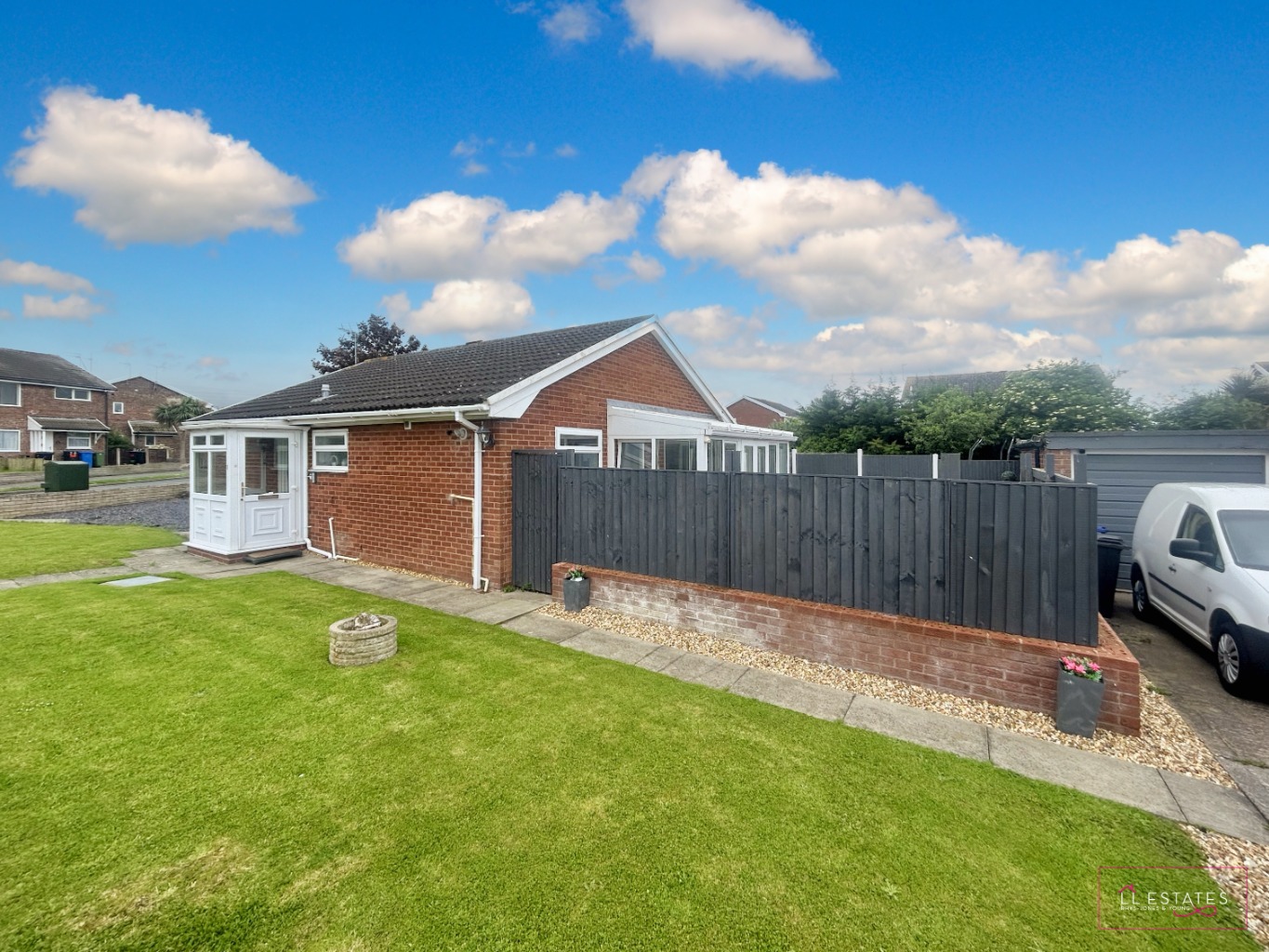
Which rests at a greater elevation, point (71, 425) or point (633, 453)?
point (71, 425)

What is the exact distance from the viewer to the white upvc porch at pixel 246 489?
34.2ft

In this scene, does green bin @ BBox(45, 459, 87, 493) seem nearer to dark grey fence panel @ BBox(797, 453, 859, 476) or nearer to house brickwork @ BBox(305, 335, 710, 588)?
house brickwork @ BBox(305, 335, 710, 588)

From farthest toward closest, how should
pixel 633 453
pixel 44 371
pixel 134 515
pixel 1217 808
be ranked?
pixel 44 371 < pixel 134 515 < pixel 633 453 < pixel 1217 808

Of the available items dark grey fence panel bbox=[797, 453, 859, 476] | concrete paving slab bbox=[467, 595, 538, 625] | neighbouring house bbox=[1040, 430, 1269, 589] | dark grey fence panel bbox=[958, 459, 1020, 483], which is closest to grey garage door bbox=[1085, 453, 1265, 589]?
neighbouring house bbox=[1040, 430, 1269, 589]

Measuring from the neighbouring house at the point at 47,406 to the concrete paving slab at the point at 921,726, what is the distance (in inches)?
1926

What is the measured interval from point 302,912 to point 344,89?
558 inches

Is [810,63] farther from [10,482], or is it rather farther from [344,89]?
[10,482]

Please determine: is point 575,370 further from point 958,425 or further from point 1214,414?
point 1214,414

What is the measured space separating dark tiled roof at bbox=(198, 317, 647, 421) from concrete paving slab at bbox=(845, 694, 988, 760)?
658 centimetres

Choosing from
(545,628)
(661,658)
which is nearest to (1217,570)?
(661,658)

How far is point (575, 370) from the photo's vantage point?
33.1ft

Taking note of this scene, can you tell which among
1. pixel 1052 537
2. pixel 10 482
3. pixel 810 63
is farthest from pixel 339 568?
pixel 10 482

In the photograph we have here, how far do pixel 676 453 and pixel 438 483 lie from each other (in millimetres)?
4992

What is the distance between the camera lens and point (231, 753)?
3.77 metres
